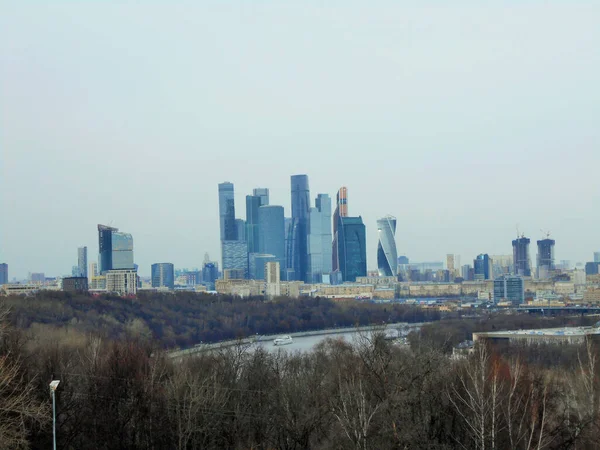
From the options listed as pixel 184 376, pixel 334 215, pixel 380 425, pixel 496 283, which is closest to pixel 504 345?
pixel 184 376

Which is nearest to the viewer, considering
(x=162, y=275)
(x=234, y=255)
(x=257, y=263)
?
(x=162, y=275)

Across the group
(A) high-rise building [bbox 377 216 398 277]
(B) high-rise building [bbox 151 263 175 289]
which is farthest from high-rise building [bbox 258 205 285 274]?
(A) high-rise building [bbox 377 216 398 277]

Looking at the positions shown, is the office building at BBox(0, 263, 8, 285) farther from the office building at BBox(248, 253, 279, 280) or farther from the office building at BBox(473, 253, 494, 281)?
the office building at BBox(473, 253, 494, 281)

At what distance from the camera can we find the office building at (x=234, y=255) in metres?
126

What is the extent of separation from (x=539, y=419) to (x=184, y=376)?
19.1 feet

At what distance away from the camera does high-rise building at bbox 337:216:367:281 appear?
398 ft

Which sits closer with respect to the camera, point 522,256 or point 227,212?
point 522,256

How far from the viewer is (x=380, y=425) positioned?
12500 mm

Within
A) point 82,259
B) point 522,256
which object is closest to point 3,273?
point 82,259

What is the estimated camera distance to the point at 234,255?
126375mm

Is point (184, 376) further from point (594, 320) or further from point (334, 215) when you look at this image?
point (334, 215)

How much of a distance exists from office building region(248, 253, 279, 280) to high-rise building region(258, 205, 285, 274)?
4.32m

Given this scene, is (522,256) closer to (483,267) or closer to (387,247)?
(483,267)

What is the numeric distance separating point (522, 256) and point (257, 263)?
3384 cm
